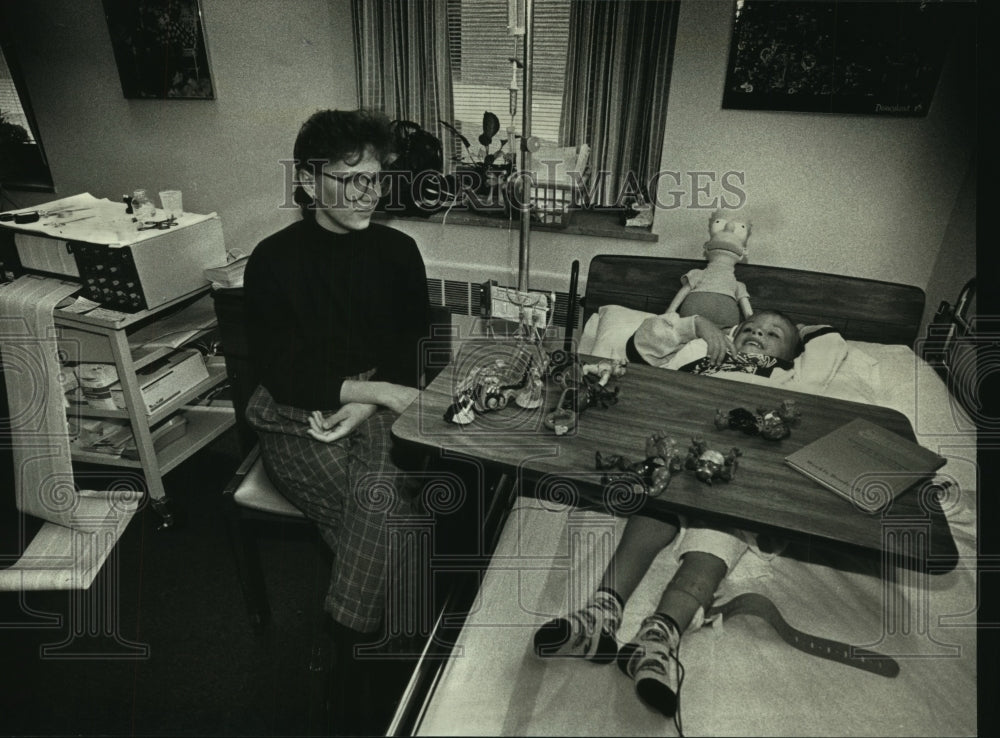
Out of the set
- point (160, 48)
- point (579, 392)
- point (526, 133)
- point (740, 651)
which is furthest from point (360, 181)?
point (160, 48)

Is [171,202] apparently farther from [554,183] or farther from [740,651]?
[740,651]

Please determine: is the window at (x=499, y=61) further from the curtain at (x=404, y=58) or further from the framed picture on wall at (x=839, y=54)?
the framed picture on wall at (x=839, y=54)

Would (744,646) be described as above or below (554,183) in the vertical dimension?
below

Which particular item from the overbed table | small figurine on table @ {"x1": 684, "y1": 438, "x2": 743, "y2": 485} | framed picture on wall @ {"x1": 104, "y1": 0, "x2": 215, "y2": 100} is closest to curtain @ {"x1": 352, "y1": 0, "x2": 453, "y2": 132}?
framed picture on wall @ {"x1": 104, "y1": 0, "x2": 215, "y2": 100}

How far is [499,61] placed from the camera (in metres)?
2.21

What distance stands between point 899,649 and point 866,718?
0.20m

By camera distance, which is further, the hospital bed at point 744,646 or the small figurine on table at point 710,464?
the small figurine on table at point 710,464

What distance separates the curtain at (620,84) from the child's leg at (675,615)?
4.97 feet

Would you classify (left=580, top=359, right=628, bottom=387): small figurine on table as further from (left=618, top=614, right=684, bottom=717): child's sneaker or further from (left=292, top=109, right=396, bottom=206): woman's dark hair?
(left=292, top=109, right=396, bottom=206): woman's dark hair

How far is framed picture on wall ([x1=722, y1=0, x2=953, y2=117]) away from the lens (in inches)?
68.5

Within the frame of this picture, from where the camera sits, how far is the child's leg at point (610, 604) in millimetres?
987

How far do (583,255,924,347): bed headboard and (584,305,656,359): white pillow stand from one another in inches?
3.7

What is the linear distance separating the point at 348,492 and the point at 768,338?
1322 mm

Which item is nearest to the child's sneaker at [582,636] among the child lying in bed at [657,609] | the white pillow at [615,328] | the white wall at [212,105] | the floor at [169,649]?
the child lying in bed at [657,609]
